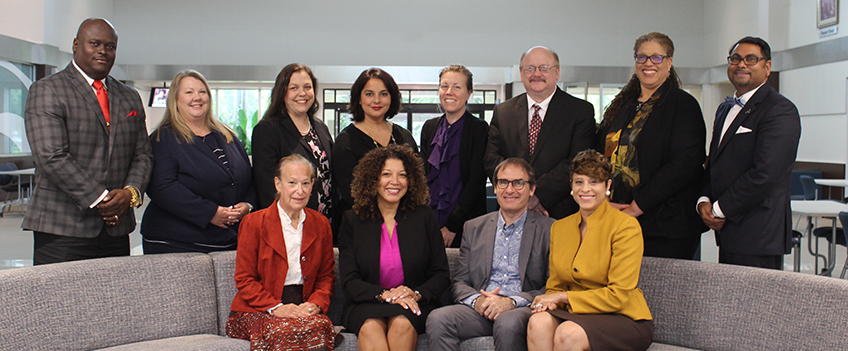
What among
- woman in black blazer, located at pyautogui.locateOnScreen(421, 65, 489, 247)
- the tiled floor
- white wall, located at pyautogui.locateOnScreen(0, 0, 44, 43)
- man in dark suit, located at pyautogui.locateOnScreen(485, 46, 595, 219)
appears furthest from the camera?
white wall, located at pyautogui.locateOnScreen(0, 0, 44, 43)

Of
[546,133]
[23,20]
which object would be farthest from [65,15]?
[546,133]

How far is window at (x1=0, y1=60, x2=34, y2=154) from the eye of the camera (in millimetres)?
9742

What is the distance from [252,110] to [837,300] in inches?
497

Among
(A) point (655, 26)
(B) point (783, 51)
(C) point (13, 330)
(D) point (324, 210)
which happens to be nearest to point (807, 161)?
(B) point (783, 51)

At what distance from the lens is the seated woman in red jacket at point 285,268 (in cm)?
272

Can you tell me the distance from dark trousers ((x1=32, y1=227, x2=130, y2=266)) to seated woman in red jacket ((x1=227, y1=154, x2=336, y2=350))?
2.59 ft

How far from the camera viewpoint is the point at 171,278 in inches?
118

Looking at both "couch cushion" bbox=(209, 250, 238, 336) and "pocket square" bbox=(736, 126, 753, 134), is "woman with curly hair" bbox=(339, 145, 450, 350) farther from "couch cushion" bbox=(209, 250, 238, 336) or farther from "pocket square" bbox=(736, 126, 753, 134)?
"pocket square" bbox=(736, 126, 753, 134)

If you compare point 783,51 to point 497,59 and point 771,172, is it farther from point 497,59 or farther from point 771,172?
point 771,172

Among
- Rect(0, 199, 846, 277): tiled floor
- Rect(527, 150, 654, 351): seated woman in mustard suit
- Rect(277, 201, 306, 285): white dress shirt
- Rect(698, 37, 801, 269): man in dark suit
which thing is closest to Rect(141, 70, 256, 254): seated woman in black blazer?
Rect(277, 201, 306, 285): white dress shirt

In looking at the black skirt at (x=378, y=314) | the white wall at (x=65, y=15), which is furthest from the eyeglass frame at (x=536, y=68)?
the white wall at (x=65, y=15)

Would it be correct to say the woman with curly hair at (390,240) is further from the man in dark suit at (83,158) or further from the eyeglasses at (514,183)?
the man in dark suit at (83,158)

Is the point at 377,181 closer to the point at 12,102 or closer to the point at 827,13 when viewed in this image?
the point at 12,102

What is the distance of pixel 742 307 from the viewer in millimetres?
2711
